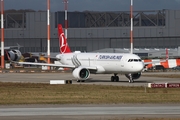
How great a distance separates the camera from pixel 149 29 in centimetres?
14362

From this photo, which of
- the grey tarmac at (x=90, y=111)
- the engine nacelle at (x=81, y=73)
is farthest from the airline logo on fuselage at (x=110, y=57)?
the grey tarmac at (x=90, y=111)

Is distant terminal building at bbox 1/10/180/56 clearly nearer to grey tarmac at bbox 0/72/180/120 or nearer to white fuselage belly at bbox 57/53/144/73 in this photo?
white fuselage belly at bbox 57/53/144/73

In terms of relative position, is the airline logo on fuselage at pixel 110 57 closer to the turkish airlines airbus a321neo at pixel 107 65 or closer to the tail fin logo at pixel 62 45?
the turkish airlines airbus a321neo at pixel 107 65

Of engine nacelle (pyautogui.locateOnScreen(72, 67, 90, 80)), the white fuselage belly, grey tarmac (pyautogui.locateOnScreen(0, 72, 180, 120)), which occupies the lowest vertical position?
grey tarmac (pyautogui.locateOnScreen(0, 72, 180, 120))

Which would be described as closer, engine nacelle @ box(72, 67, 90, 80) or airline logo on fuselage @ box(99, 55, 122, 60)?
engine nacelle @ box(72, 67, 90, 80)

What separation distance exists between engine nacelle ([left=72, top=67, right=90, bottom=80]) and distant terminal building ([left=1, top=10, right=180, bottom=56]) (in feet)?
280

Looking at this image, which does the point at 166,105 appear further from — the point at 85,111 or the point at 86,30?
the point at 86,30

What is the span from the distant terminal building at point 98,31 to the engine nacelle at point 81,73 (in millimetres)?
85348

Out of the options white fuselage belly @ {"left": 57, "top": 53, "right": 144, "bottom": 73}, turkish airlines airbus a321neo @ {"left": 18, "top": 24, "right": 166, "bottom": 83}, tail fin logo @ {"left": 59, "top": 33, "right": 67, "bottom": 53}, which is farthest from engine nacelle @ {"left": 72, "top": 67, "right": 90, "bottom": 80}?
tail fin logo @ {"left": 59, "top": 33, "right": 67, "bottom": 53}

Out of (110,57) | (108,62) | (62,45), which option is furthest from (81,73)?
(62,45)

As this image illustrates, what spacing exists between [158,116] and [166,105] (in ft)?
18.7

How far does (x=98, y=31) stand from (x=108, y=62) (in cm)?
8803

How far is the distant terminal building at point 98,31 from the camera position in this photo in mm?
143250

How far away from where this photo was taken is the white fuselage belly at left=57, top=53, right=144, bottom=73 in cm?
5645
